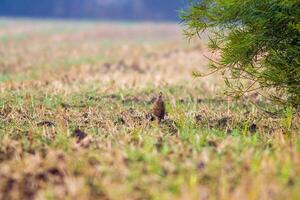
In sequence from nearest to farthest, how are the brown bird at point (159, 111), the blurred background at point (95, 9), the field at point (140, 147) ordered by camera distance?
the field at point (140, 147), the brown bird at point (159, 111), the blurred background at point (95, 9)

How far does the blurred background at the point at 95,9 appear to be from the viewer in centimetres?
9038

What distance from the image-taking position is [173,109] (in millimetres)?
8586

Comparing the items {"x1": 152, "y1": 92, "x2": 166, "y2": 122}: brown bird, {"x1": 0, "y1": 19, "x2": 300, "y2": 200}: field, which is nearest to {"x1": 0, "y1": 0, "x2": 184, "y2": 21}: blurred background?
{"x1": 0, "y1": 19, "x2": 300, "y2": 200}: field

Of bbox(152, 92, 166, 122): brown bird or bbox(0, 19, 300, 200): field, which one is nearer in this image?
bbox(0, 19, 300, 200): field

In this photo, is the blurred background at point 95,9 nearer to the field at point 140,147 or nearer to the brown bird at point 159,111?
the field at point 140,147

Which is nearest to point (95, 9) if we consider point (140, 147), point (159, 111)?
point (159, 111)

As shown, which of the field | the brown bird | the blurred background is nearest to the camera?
the field

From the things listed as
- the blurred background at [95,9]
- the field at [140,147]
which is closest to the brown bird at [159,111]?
the field at [140,147]

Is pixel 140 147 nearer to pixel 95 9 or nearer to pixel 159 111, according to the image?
pixel 159 111

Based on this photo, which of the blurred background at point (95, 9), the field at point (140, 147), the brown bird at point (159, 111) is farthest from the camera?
the blurred background at point (95, 9)

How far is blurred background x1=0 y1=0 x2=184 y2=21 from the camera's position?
9038 centimetres

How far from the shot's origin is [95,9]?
92.1m

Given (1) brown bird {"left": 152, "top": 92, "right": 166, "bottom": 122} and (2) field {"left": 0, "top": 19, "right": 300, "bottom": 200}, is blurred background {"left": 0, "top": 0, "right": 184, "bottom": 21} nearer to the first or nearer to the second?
(2) field {"left": 0, "top": 19, "right": 300, "bottom": 200}

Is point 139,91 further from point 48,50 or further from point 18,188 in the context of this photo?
point 48,50
